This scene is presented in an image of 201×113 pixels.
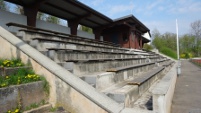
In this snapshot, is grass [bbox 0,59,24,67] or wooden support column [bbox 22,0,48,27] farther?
wooden support column [bbox 22,0,48,27]

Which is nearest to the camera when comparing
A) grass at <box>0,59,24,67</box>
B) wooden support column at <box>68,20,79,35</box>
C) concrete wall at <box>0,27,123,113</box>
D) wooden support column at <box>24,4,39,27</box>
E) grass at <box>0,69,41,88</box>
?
concrete wall at <box>0,27,123,113</box>

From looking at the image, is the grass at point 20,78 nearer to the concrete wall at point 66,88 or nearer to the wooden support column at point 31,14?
the concrete wall at point 66,88

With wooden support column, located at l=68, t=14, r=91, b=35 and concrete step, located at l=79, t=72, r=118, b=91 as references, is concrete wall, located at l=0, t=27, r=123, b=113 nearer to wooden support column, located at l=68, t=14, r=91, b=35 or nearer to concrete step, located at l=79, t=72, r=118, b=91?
concrete step, located at l=79, t=72, r=118, b=91

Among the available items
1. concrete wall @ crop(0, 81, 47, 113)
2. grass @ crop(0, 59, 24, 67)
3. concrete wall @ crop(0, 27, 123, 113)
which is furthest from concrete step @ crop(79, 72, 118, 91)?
grass @ crop(0, 59, 24, 67)

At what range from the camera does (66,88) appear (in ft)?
8.63

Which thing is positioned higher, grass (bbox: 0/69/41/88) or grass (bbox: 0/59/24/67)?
grass (bbox: 0/59/24/67)

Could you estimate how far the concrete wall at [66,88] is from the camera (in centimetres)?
240

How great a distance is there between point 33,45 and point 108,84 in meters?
1.78

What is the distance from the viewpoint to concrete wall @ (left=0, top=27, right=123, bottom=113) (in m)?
2.40

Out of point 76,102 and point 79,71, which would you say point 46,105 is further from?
point 79,71

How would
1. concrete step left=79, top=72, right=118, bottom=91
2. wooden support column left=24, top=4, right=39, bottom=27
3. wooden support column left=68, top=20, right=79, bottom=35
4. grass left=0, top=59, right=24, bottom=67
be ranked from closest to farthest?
grass left=0, top=59, right=24, bottom=67, concrete step left=79, top=72, right=118, bottom=91, wooden support column left=24, top=4, right=39, bottom=27, wooden support column left=68, top=20, right=79, bottom=35

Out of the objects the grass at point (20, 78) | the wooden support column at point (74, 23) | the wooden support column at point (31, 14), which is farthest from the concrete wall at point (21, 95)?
the wooden support column at point (74, 23)

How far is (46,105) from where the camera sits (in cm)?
267

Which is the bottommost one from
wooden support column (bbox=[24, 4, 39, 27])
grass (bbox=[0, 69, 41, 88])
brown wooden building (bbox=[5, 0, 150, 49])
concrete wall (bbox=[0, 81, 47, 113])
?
concrete wall (bbox=[0, 81, 47, 113])
